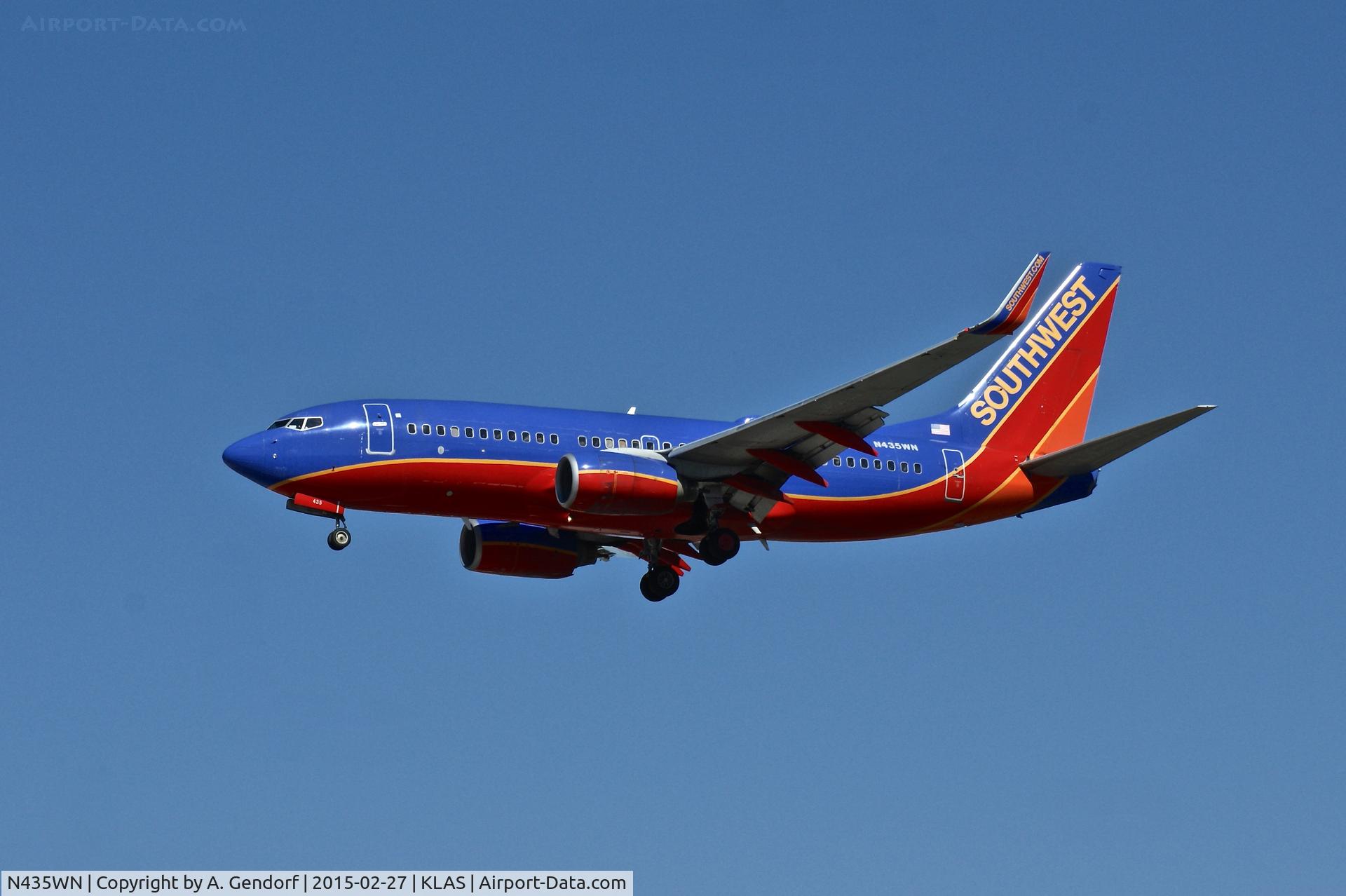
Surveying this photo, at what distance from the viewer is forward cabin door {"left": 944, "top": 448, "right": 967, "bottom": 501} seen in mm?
55656

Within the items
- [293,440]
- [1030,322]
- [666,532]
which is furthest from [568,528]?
[1030,322]

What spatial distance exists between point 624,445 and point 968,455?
34.5 ft

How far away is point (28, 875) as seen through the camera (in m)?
40.0

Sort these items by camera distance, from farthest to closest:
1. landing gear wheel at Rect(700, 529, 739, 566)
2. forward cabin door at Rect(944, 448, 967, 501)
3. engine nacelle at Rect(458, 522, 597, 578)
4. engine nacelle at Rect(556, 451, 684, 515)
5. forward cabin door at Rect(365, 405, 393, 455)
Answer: engine nacelle at Rect(458, 522, 597, 578), forward cabin door at Rect(944, 448, 967, 501), landing gear wheel at Rect(700, 529, 739, 566), forward cabin door at Rect(365, 405, 393, 455), engine nacelle at Rect(556, 451, 684, 515)

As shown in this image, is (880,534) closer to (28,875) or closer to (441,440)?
(441,440)

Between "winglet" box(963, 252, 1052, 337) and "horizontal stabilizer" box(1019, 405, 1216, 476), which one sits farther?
"horizontal stabilizer" box(1019, 405, 1216, 476)

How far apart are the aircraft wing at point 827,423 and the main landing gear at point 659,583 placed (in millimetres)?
4831

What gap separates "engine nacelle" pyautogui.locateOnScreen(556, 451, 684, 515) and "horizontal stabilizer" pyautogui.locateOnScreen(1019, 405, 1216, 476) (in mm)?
11267

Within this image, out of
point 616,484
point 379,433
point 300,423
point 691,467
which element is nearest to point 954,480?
point 691,467

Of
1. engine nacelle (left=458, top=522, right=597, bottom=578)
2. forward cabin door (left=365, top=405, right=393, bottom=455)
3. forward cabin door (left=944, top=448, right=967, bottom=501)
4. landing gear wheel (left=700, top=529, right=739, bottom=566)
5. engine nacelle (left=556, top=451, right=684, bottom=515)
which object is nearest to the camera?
engine nacelle (left=556, top=451, right=684, bottom=515)

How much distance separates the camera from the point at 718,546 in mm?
52938

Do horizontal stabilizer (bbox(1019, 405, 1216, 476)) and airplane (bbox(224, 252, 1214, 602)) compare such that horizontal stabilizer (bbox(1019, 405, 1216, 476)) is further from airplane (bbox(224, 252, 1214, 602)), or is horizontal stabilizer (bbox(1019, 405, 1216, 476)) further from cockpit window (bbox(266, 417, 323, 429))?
cockpit window (bbox(266, 417, 323, 429))

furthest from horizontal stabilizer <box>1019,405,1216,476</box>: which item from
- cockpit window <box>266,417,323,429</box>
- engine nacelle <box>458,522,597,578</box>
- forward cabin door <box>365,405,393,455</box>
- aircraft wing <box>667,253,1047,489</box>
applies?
cockpit window <box>266,417,323,429</box>

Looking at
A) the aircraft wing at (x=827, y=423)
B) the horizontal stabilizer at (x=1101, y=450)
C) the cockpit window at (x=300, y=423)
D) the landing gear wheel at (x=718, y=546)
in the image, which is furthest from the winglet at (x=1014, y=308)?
the cockpit window at (x=300, y=423)
